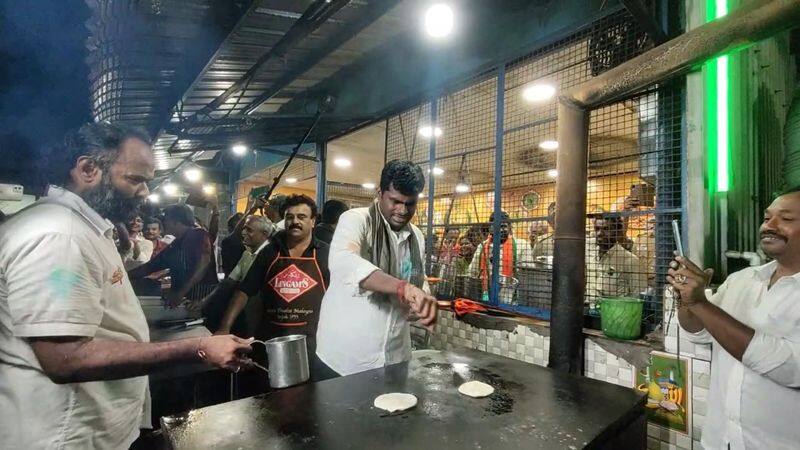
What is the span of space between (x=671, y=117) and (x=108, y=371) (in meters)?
4.18

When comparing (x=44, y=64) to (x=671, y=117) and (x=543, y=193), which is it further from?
(x=543, y=193)

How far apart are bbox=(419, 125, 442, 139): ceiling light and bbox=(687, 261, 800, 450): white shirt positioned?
3.97 m

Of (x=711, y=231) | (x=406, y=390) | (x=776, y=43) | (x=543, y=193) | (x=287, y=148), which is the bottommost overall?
(x=406, y=390)

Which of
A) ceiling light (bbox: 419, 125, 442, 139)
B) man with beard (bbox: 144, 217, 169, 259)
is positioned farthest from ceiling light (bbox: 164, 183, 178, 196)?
ceiling light (bbox: 419, 125, 442, 139)

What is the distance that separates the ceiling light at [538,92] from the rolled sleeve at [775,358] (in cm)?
343

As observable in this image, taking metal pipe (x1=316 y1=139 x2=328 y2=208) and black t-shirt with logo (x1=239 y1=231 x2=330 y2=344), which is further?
metal pipe (x1=316 y1=139 x2=328 y2=208)

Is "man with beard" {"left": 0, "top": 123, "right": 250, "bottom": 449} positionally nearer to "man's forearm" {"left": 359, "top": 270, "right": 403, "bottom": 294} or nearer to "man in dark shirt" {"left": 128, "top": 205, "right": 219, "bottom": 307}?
"man's forearm" {"left": 359, "top": 270, "right": 403, "bottom": 294}

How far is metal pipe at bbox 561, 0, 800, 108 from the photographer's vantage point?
2.23 meters

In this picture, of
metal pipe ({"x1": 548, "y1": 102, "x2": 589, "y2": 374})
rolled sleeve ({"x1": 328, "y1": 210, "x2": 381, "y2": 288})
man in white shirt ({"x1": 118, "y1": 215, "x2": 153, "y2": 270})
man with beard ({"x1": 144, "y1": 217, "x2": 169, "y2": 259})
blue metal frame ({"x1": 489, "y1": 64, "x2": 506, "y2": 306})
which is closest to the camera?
rolled sleeve ({"x1": 328, "y1": 210, "x2": 381, "y2": 288})

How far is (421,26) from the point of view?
17.5ft

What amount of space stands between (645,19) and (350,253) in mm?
2935

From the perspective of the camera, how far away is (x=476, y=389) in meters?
1.96

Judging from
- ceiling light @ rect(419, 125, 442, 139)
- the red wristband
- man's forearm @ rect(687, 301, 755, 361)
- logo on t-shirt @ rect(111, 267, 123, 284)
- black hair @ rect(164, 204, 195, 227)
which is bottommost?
man's forearm @ rect(687, 301, 755, 361)

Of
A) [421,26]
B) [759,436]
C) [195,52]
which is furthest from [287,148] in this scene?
[759,436]
